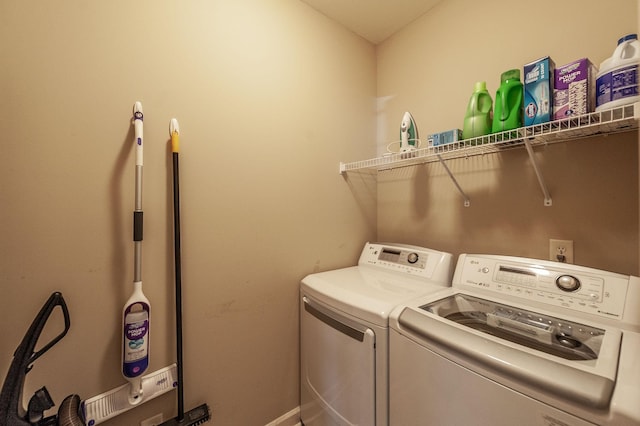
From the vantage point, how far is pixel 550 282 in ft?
3.21

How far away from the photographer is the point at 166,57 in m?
1.11

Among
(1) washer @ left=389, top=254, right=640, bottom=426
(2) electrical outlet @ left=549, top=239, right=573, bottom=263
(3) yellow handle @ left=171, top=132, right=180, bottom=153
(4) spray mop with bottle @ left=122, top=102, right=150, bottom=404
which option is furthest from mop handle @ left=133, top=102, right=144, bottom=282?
(2) electrical outlet @ left=549, top=239, right=573, bottom=263

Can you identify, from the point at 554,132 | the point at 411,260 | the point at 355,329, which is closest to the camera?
the point at 554,132

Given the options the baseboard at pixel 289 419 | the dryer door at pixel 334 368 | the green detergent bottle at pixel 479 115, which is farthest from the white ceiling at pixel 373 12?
the baseboard at pixel 289 419

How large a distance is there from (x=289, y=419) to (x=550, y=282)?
1.48 m

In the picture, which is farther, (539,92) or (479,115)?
(479,115)

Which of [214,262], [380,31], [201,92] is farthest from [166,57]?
[380,31]

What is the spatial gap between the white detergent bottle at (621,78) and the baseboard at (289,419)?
1.93 m

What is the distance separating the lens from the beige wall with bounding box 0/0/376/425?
0.87m

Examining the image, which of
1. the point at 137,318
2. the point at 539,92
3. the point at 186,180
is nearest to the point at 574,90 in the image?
the point at 539,92

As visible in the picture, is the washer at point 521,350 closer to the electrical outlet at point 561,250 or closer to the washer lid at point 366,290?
the washer lid at point 366,290

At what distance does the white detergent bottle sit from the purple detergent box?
0.04 meters

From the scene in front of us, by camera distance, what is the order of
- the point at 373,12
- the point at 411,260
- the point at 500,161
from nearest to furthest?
the point at 500,161
the point at 411,260
the point at 373,12

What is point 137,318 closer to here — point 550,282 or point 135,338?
point 135,338
